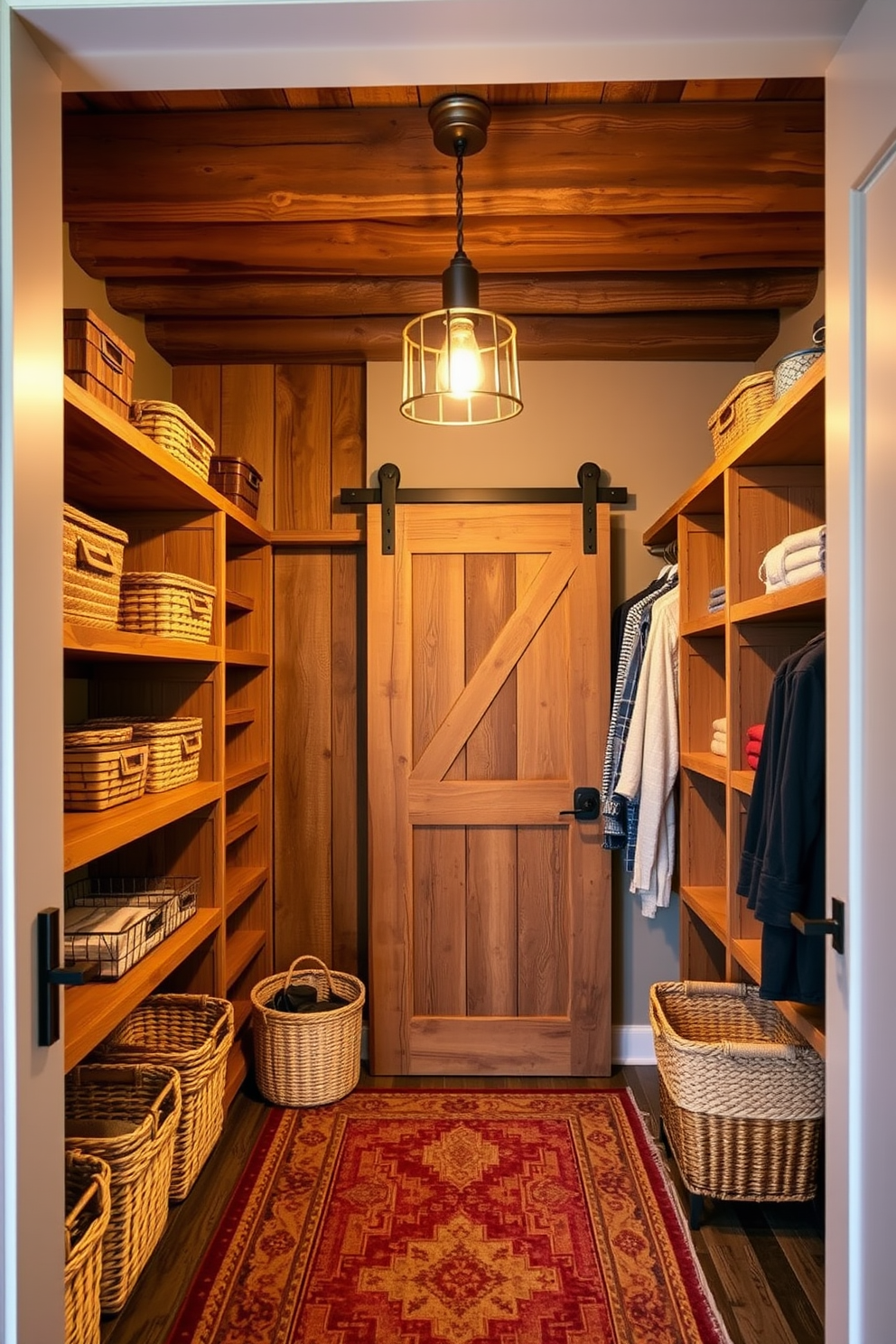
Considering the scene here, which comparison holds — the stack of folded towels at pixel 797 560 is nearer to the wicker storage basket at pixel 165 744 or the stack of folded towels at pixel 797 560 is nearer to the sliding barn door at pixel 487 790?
the sliding barn door at pixel 487 790

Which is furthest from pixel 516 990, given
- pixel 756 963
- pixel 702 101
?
pixel 702 101

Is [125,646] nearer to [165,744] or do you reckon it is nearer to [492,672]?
[165,744]

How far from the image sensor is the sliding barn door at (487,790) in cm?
334

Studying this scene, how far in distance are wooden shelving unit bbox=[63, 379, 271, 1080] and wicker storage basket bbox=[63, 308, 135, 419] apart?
86 mm

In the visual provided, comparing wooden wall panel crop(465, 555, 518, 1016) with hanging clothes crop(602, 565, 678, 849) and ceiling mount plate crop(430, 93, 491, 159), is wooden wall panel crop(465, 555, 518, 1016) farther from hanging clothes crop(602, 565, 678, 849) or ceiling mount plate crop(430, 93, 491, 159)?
ceiling mount plate crop(430, 93, 491, 159)

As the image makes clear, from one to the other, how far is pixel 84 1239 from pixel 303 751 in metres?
2.02

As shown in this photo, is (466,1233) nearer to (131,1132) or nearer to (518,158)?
(131,1132)

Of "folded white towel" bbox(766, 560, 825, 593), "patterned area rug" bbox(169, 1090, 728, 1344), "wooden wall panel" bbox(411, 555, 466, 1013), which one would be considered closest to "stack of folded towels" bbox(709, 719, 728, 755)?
"folded white towel" bbox(766, 560, 825, 593)

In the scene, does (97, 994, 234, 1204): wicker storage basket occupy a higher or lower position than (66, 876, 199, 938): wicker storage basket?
lower

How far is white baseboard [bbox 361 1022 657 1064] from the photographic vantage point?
11.3 ft

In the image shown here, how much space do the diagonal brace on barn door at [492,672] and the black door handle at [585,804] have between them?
462 millimetres

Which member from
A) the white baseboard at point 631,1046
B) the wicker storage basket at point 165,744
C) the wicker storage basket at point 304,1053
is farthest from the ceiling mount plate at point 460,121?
the white baseboard at point 631,1046

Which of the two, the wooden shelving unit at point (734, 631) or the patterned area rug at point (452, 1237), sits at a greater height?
the wooden shelving unit at point (734, 631)

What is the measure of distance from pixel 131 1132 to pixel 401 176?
235 cm
